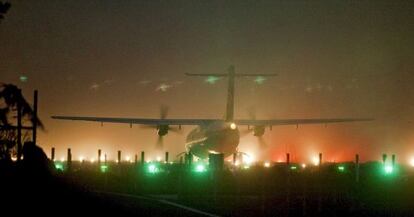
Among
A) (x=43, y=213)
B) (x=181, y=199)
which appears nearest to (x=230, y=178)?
(x=181, y=199)

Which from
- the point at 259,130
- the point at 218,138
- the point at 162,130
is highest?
the point at 259,130

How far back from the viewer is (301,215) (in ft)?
76.4

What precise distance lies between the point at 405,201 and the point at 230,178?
17658 mm

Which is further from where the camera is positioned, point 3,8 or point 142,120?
point 142,120

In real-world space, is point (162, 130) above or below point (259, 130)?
below

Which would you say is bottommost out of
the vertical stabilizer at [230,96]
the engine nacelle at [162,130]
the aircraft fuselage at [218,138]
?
the aircraft fuselage at [218,138]

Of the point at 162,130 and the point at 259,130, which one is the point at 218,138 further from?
the point at 259,130

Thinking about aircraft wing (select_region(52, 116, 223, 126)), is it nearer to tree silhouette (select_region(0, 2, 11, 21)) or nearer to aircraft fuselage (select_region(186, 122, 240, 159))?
aircraft fuselage (select_region(186, 122, 240, 159))

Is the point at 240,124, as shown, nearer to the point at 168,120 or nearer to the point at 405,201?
the point at 168,120

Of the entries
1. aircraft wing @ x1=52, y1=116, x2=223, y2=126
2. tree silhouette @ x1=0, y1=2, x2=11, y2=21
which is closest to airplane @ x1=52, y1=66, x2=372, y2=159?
aircraft wing @ x1=52, y1=116, x2=223, y2=126

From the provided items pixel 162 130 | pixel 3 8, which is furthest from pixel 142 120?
pixel 3 8

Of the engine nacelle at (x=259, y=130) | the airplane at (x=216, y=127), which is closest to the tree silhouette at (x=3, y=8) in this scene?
the airplane at (x=216, y=127)

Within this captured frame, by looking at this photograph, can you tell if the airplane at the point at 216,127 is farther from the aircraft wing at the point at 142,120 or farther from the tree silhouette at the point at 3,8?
the tree silhouette at the point at 3,8

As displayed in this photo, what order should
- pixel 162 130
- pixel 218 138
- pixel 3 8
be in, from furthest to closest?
pixel 162 130, pixel 218 138, pixel 3 8
